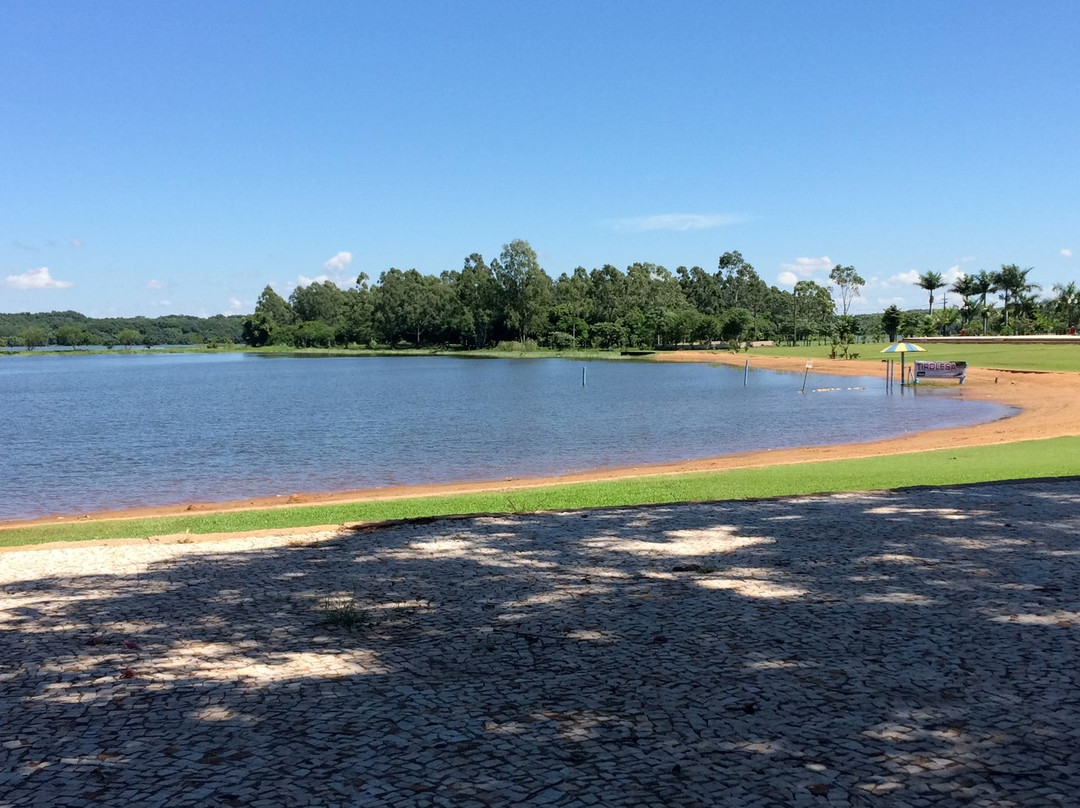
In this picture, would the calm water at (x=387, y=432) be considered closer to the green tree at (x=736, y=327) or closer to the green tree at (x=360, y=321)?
the green tree at (x=736, y=327)

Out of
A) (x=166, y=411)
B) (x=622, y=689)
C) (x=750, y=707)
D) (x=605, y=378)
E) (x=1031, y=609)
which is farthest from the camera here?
(x=605, y=378)

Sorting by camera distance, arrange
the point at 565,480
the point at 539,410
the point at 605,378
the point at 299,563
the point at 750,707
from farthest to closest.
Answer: the point at 605,378
the point at 539,410
the point at 565,480
the point at 299,563
the point at 750,707

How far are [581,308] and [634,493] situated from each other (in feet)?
444

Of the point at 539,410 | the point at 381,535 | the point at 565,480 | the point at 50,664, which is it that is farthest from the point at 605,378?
the point at 50,664

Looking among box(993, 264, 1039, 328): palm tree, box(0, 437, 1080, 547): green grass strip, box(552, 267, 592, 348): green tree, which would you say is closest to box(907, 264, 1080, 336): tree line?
box(993, 264, 1039, 328): palm tree

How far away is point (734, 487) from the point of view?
15305mm

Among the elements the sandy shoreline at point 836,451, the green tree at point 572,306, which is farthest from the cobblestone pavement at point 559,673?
the green tree at point 572,306

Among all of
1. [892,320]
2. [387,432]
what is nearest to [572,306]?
[892,320]

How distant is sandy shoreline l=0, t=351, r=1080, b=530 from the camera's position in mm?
18359

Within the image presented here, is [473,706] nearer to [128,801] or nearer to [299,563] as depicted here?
[128,801]

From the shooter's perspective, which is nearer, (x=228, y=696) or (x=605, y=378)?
(x=228, y=696)

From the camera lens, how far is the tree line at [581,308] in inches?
5349

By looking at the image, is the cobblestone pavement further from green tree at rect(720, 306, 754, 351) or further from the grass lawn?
green tree at rect(720, 306, 754, 351)

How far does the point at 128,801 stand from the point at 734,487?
12.6m
